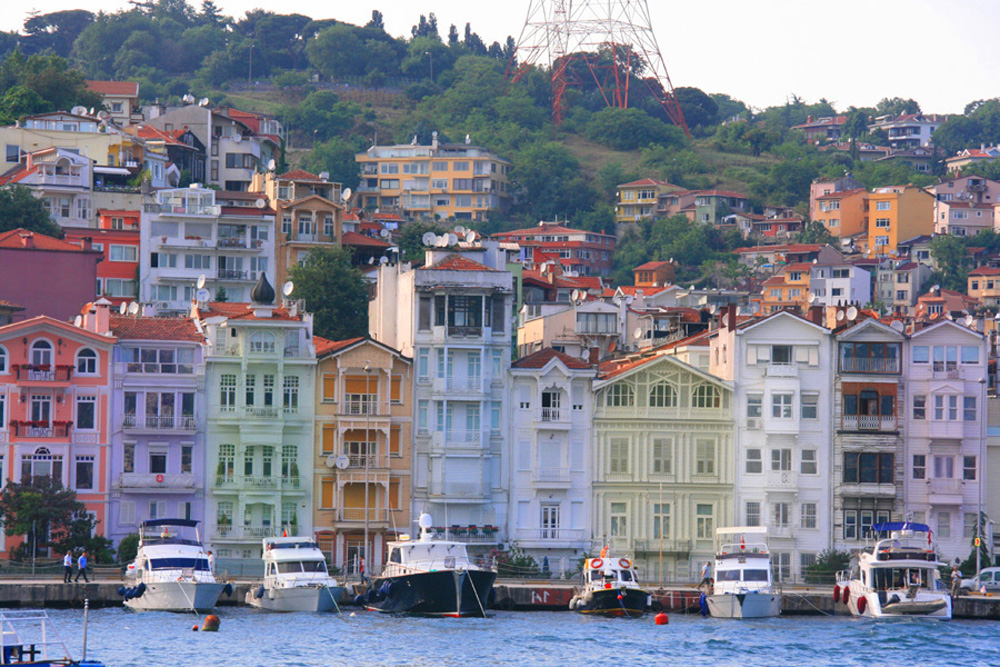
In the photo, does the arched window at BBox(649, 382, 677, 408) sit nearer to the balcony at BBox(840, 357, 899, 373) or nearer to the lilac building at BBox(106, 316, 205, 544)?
the balcony at BBox(840, 357, 899, 373)

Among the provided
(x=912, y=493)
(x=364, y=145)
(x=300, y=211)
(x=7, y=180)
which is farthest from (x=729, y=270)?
(x=912, y=493)

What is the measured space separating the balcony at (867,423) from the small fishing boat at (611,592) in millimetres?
15707

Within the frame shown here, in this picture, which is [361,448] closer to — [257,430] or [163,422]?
[257,430]

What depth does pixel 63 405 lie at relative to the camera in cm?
7762

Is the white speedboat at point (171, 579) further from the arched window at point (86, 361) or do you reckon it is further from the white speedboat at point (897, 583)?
the white speedboat at point (897, 583)

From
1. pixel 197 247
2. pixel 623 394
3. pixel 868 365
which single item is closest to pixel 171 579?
pixel 623 394

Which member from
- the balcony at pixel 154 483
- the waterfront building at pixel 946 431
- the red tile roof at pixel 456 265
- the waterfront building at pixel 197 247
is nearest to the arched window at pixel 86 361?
the balcony at pixel 154 483

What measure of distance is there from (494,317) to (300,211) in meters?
33.4

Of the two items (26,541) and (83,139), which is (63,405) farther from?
(83,139)

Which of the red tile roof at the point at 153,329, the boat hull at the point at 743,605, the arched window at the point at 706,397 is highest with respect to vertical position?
the red tile roof at the point at 153,329

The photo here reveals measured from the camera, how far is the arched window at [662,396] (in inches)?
3246

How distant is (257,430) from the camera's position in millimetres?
79438

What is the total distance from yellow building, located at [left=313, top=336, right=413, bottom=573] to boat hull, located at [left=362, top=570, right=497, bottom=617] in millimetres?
9216

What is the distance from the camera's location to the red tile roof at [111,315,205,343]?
79250 millimetres
